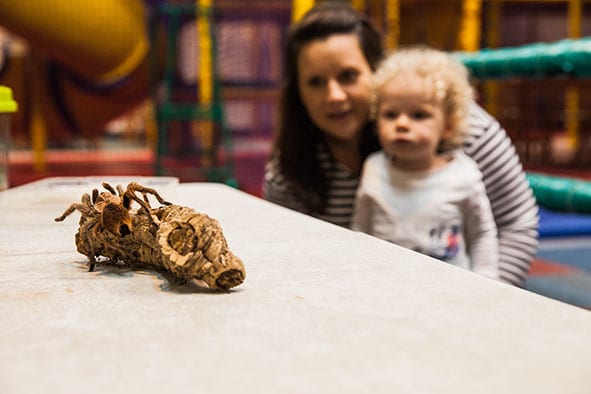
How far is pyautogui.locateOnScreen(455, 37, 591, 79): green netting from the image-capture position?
1691 millimetres

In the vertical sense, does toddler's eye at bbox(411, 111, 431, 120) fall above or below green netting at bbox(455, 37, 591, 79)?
below

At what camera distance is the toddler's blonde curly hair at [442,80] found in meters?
1.34

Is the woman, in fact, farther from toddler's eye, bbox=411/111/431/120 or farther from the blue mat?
the blue mat

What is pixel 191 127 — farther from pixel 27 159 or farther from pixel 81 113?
pixel 27 159

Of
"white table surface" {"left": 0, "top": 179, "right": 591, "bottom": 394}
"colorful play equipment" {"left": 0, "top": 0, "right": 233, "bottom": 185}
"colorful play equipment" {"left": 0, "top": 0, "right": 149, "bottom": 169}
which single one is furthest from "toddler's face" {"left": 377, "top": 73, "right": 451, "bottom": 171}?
"colorful play equipment" {"left": 0, "top": 0, "right": 149, "bottom": 169}

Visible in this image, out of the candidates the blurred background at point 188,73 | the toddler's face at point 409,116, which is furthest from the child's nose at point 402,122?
the blurred background at point 188,73

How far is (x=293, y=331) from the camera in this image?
367 millimetres

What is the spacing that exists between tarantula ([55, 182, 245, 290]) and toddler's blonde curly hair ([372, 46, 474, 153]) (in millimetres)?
861

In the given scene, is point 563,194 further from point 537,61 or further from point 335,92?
point 335,92

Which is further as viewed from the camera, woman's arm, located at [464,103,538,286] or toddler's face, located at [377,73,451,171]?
woman's arm, located at [464,103,538,286]

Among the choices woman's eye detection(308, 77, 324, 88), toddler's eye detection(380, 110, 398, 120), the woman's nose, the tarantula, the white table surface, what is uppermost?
woman's eye detection(308, 77, 324, 88)

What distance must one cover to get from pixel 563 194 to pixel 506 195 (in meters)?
0.44

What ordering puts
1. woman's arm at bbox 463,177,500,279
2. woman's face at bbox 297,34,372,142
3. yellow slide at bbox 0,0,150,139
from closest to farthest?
1. woman's arm at bbox 463,177,500,279
2. woman's face at bbox 297,34,372,142
3. yellow slide at bbox 0,0,150,139

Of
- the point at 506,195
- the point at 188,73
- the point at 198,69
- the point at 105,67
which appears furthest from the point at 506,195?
the point at 188,73
